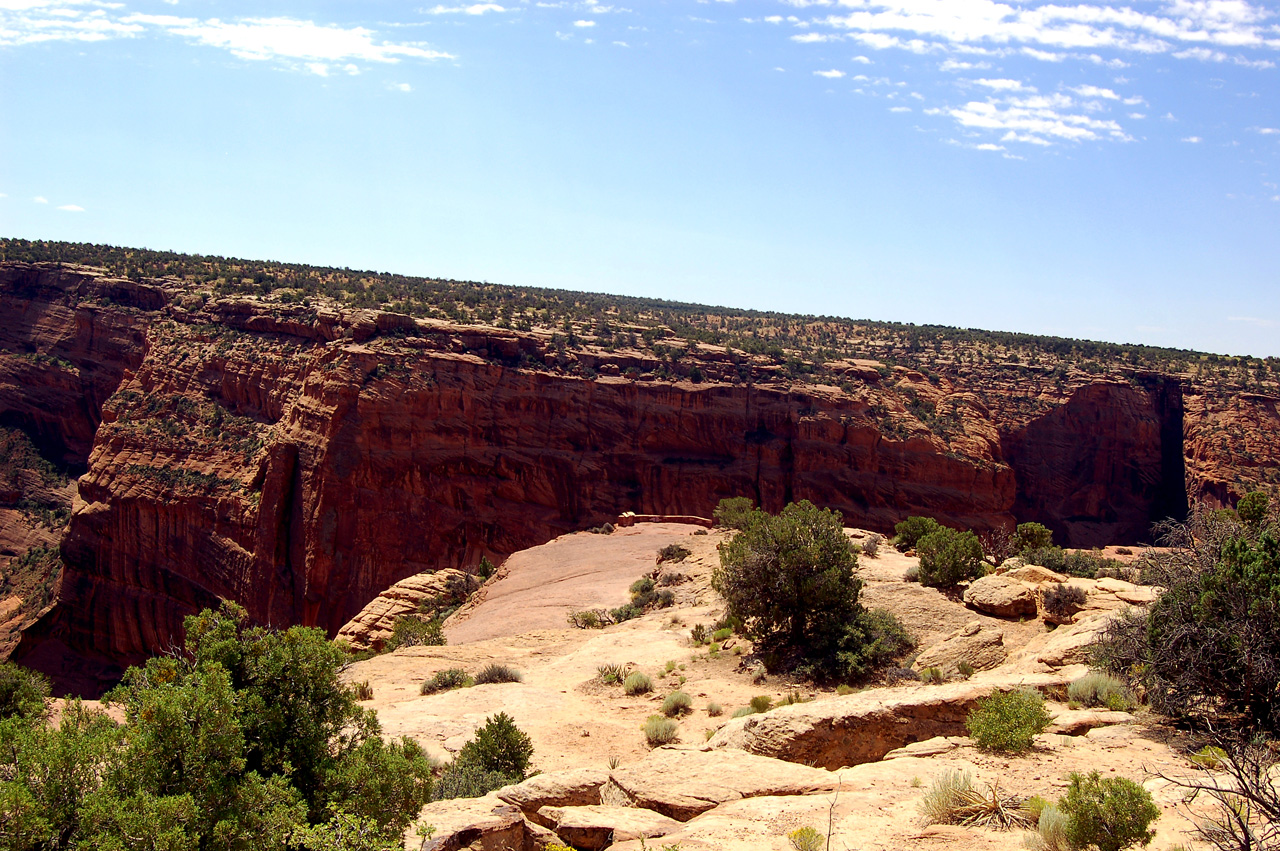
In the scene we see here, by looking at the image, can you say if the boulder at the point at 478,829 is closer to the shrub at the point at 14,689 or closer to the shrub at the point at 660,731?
the shrub at the point at 660,731

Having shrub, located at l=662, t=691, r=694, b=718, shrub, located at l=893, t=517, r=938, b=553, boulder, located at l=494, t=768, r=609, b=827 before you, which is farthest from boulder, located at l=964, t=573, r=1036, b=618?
boulder, located at l=494, t=768, r=609, b=827

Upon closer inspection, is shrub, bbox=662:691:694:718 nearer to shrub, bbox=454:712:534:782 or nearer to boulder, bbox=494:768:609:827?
shrub, bbox=454:712:534:782

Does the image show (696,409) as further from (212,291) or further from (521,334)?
(212,291)

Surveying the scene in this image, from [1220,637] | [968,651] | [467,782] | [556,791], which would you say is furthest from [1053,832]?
[968,651]

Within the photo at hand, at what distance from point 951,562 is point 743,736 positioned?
997cm

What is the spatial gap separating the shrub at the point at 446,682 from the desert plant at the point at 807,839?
10131mm

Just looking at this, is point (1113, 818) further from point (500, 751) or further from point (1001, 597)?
point (1001, 597)

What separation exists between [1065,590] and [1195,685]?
632cm

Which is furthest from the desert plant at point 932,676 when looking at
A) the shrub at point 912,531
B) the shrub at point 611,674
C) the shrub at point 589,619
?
the shrub at point 912,531

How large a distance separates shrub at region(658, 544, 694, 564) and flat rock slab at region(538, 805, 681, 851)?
18.7m

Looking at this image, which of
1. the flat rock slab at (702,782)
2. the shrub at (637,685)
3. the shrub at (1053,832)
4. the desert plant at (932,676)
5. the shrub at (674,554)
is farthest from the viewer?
the shrub at (674,554)

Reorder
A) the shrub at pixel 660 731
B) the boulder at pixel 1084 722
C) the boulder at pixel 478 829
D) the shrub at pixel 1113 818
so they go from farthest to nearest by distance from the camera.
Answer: the shrub at pixel 660 731, the boulder at pixel 1084 722, the boulder at pixel 478 829, the shrub at pixel 1113 818

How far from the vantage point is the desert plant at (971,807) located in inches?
289

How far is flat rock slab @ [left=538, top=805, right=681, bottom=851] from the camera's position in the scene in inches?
297
